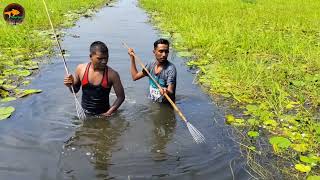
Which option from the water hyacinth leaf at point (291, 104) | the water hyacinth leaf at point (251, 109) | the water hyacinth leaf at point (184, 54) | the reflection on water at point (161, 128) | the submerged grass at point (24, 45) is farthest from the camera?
the water hyacinth leaf at point (184, 54)

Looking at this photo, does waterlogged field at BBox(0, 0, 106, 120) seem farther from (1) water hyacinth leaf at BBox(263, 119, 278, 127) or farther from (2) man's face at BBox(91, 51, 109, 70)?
(1) water hyacinth leaf at BBox(263, 119, 278, 127)

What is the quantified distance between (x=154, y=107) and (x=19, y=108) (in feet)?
6.08

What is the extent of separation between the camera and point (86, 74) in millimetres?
4816

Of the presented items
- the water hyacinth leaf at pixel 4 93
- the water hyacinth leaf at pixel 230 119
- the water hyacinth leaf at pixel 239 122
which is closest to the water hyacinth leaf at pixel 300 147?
the water hyacinth leaf at pixel 239 122

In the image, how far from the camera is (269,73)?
6.80 m

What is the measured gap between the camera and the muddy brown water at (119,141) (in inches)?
149

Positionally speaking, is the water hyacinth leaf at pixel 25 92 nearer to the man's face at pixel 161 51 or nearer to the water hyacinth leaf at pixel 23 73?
the water hyacinth leaf at pixel 23 73

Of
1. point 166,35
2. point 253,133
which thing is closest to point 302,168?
point 253,133

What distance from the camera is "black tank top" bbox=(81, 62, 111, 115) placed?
484 centimetres

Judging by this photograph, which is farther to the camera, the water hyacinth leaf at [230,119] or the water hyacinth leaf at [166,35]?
the water hyacinth leaf at [166,35]

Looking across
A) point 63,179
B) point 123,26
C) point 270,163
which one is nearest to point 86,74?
point 63,179

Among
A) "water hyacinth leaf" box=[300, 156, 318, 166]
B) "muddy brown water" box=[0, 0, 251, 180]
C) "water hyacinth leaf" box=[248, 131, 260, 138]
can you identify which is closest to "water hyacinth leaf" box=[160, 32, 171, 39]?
"muddy brown water" box=[0, 0, 251, 180]

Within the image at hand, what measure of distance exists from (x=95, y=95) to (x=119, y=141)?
0.72m

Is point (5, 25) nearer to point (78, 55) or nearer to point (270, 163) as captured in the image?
point (78, 55)
